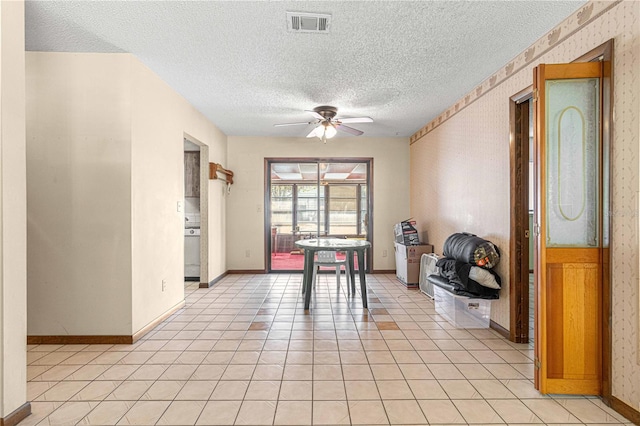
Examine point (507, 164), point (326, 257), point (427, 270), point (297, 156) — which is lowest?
point (427, 270)

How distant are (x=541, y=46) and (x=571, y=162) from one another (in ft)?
3.70

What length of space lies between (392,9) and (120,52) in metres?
2.32

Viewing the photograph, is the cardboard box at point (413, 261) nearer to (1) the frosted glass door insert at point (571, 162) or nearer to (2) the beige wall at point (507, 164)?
(2) the beige wall at point (507, 164)

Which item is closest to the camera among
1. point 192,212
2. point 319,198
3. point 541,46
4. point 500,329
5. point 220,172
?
point 541,46

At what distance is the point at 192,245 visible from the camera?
17.3 feet

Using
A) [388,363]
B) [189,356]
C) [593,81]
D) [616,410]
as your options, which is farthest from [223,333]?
[593,81]

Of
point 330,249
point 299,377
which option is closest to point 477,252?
point 330,249

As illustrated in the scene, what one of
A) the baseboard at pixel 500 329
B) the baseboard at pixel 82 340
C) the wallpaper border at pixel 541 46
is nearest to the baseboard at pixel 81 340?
the baseboard at pixel 82 340

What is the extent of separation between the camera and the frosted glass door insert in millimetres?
2041

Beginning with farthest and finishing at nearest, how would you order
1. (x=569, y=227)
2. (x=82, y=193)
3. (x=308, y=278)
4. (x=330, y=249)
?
1. (x=308, y=278)
2. (x=330, y=249)
3. (x=82, y=193)
4. (x=569, y=227)

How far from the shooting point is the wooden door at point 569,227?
2014 mm

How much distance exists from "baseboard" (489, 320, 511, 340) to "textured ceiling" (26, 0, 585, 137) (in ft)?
8.21

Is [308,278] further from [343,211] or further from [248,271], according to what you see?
[343,211]

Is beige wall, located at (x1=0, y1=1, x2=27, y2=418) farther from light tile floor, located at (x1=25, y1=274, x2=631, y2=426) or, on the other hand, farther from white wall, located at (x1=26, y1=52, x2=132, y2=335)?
white wall, located at (x1=26, y1=52, x2=132, y2=335)
